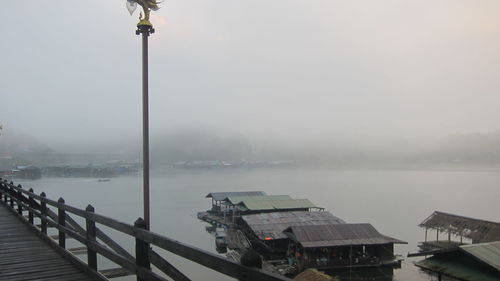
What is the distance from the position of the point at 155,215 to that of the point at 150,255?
67.9 m

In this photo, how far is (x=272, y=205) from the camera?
157ft

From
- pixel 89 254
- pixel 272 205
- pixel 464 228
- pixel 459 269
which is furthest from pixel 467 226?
pixel 89 254

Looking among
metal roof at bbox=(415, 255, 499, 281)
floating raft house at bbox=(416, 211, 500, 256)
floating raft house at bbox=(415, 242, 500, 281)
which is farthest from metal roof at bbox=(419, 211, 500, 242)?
metal roof at bbox=(415, 255, 499, 281)

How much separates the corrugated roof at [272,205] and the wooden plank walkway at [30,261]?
38.2m

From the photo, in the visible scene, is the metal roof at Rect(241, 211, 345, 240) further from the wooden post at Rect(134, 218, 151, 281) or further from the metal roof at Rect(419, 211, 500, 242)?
the wooden post at Rect(134, 218, 151, 281)

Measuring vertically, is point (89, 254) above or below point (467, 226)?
above

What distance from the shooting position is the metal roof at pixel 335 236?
28.5 meters

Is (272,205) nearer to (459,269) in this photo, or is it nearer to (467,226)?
(467,226)

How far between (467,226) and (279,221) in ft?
59.0

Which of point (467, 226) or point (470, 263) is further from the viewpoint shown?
point (467, 226)

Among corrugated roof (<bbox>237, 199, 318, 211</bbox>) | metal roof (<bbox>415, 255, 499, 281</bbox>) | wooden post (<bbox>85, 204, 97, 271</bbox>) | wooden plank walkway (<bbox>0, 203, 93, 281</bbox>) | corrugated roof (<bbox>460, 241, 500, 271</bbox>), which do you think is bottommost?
corrugated roof (<bbox>237, 199, 318, 211</bbox>)

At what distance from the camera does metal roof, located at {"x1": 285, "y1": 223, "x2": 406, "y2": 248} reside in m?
28.5

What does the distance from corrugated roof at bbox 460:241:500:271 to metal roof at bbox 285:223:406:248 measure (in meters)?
10.3

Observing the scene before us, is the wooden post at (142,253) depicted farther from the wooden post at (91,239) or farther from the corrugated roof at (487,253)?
the corrugated roof at (487,253)
